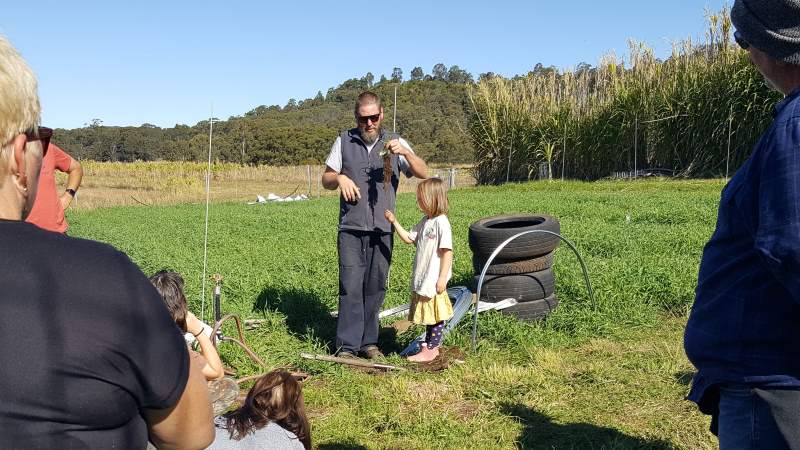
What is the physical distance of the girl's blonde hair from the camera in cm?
605

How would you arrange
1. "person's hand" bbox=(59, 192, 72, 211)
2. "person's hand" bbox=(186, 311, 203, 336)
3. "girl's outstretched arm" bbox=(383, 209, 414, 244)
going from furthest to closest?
1. "person's hand" bbox=(59, 192, 72, 211)
2. "girl's outstretched arm" bbox=(383, 209, 414, 244)
3. "person's hand" bbox=(186, 311, 203, 336)

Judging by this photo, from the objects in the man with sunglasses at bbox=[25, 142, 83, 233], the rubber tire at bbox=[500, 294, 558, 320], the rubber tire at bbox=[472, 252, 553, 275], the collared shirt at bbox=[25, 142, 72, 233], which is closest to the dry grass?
the rubber tire at bbox=[472, 252, 553, 275]

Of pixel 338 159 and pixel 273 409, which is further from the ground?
pixel 338 159

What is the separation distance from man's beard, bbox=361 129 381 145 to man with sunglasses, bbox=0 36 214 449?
15.1 feet

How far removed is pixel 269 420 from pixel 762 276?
96.1 inches

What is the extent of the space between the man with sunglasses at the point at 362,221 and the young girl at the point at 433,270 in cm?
29

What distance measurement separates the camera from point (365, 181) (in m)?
6.25

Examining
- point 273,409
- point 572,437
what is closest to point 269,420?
point 273,409

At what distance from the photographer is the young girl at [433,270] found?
5980 millimetres

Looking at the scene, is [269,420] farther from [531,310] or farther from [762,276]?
[531,310]

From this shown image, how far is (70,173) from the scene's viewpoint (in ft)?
22.6

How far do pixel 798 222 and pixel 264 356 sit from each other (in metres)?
5.12


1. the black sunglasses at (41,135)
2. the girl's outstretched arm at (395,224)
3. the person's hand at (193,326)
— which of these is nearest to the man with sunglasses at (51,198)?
the person's hand at (193,326)

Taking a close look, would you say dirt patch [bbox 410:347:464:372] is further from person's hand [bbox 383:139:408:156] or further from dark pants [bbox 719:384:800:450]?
dark pants [bbox 719:384:800:450]
